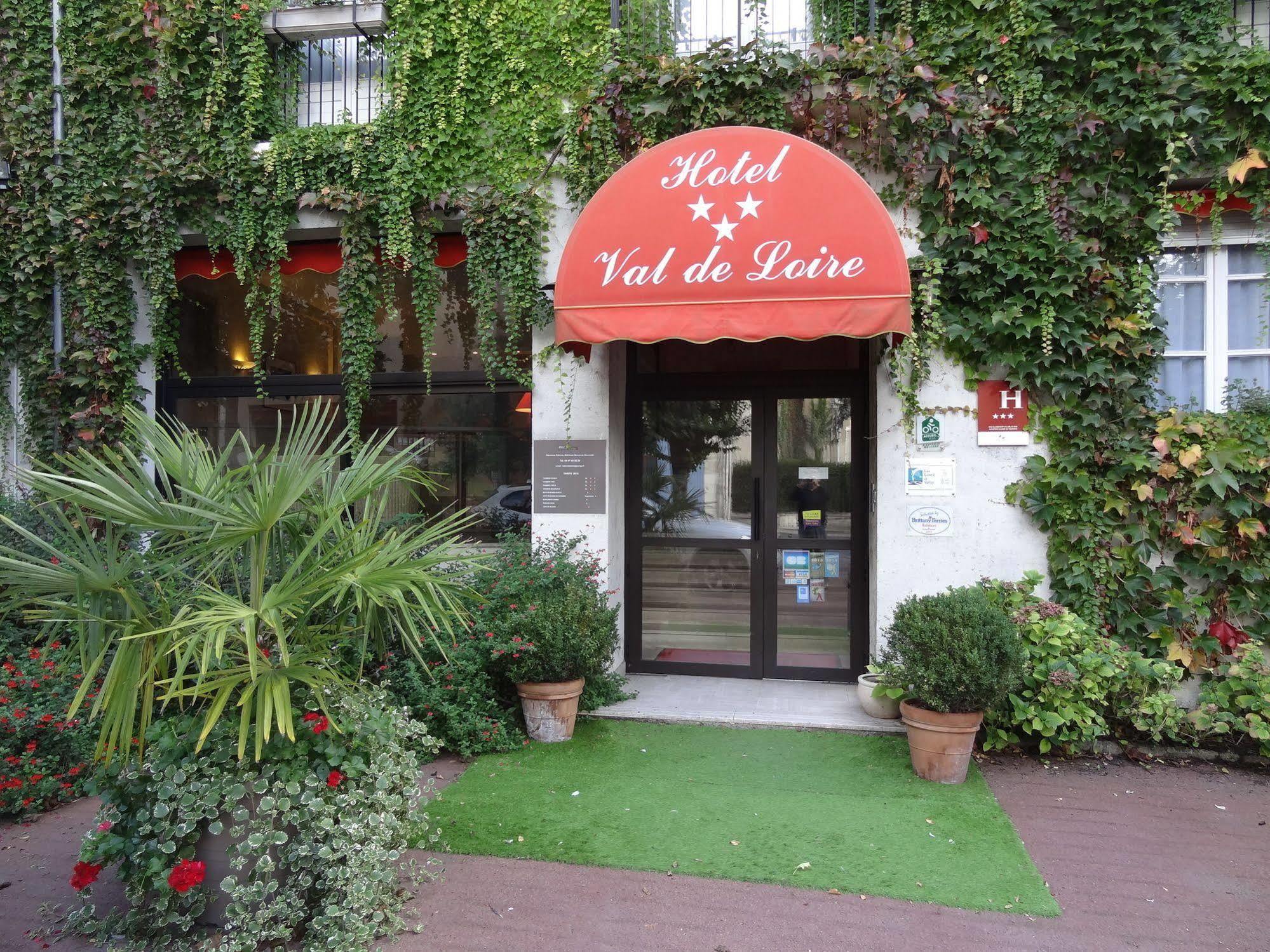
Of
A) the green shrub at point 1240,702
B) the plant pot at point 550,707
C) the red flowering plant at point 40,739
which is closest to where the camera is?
the red flowering plant at point 40,739

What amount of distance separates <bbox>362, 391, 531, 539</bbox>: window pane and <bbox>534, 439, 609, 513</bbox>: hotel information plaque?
58 centimetres

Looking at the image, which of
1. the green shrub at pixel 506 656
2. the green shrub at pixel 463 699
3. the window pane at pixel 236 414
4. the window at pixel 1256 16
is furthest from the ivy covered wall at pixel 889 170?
the green shrub at pixel 463 699

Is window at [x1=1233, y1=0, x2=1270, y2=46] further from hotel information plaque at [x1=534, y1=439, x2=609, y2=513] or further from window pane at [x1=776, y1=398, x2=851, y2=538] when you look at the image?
hotel information plaque at [x1=534, y1=439, x2=609, y2=513]

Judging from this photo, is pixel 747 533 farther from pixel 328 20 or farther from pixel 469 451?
pixel 328 20

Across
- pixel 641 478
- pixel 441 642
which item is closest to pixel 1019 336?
pixel 641 478

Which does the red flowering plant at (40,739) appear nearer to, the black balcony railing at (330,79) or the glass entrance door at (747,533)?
the glass entrance door at (747,533)

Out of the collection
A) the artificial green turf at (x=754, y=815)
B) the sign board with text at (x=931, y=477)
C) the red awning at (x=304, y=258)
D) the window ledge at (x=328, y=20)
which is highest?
the window ledge at (x=328, y=20)

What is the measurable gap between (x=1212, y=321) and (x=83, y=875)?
292 inches

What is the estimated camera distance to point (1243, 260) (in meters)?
5.86

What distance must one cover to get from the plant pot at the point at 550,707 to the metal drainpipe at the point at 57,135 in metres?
5.29

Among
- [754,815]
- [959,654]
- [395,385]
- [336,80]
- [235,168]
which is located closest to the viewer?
[754,815]

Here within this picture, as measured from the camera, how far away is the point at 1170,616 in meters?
5.54

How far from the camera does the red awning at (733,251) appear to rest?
4961 millimetres

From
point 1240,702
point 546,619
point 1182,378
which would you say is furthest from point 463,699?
point 1182,378
